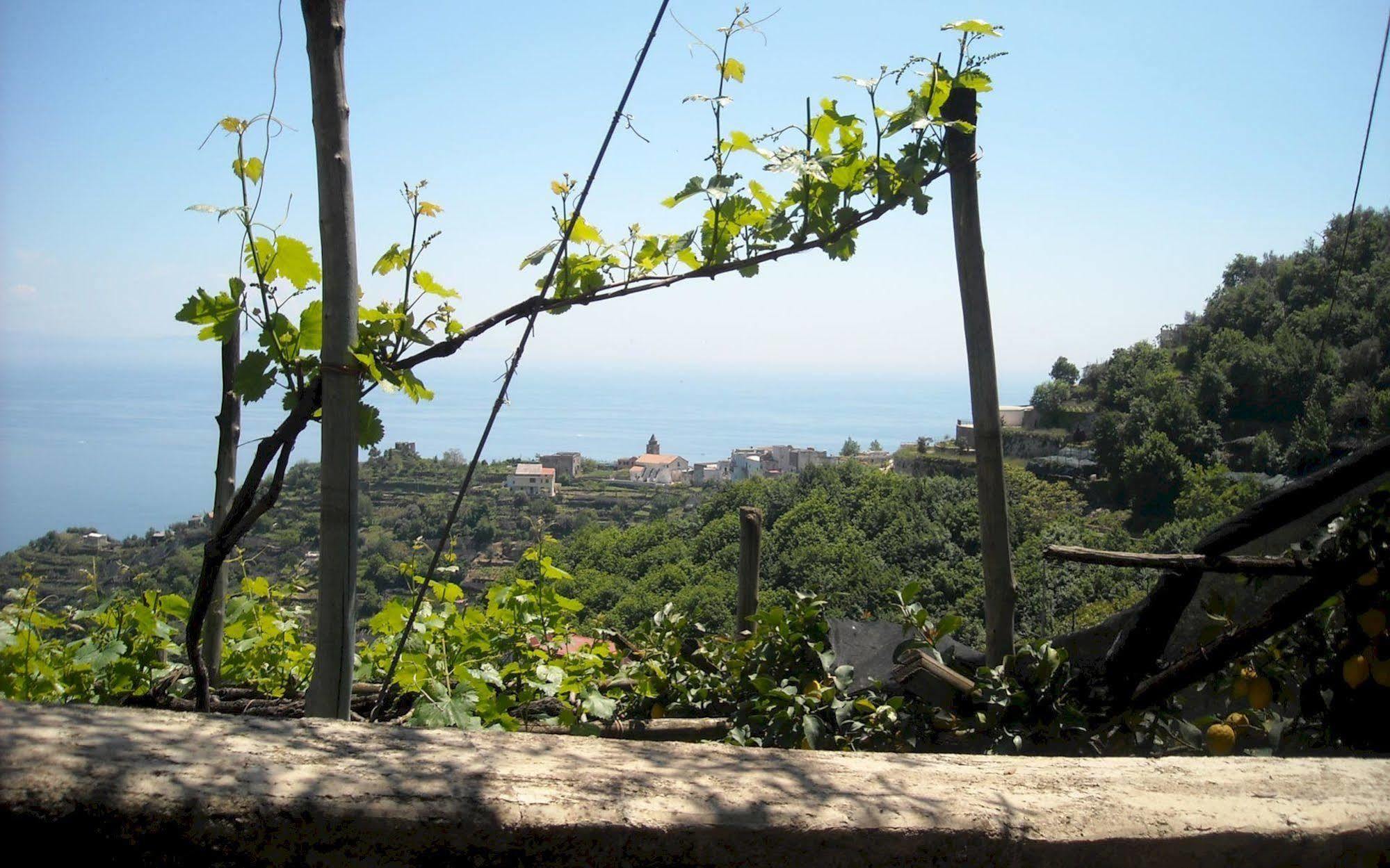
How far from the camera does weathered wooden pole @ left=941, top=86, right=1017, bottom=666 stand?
2455 mm

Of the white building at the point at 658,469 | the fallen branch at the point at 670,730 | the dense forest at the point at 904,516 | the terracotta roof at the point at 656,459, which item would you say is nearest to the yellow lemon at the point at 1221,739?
the dense forest at the point at 904,516

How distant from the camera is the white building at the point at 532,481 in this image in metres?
4.68

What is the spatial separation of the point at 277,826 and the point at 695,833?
16.5 inches

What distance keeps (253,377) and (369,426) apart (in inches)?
9.3

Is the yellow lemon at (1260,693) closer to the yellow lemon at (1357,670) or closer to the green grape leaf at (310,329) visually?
the yellow lemon at (1357,670)

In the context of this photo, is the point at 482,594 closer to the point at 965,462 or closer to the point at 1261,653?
the point at 1261,653

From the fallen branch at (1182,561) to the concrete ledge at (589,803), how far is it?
0.69 meters

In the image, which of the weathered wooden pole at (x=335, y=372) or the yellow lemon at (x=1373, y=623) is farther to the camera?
the yellow lemon at (x=1373, y=623)

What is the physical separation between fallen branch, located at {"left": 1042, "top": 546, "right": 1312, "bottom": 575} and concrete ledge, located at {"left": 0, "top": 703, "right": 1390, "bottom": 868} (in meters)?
0.69

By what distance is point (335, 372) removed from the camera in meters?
1.72

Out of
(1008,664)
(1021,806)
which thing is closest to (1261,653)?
(1008,664)

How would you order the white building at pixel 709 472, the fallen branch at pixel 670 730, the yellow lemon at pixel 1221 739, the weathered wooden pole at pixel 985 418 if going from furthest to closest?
the white building at pixel 709 472, the weathered wooden pole at pixel 985 418, the fallen branch at pixel 670 730, the yellow lemon at pixel 1221 739

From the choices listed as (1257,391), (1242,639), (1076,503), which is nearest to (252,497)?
(1242,639)

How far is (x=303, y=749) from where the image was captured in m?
1.03
